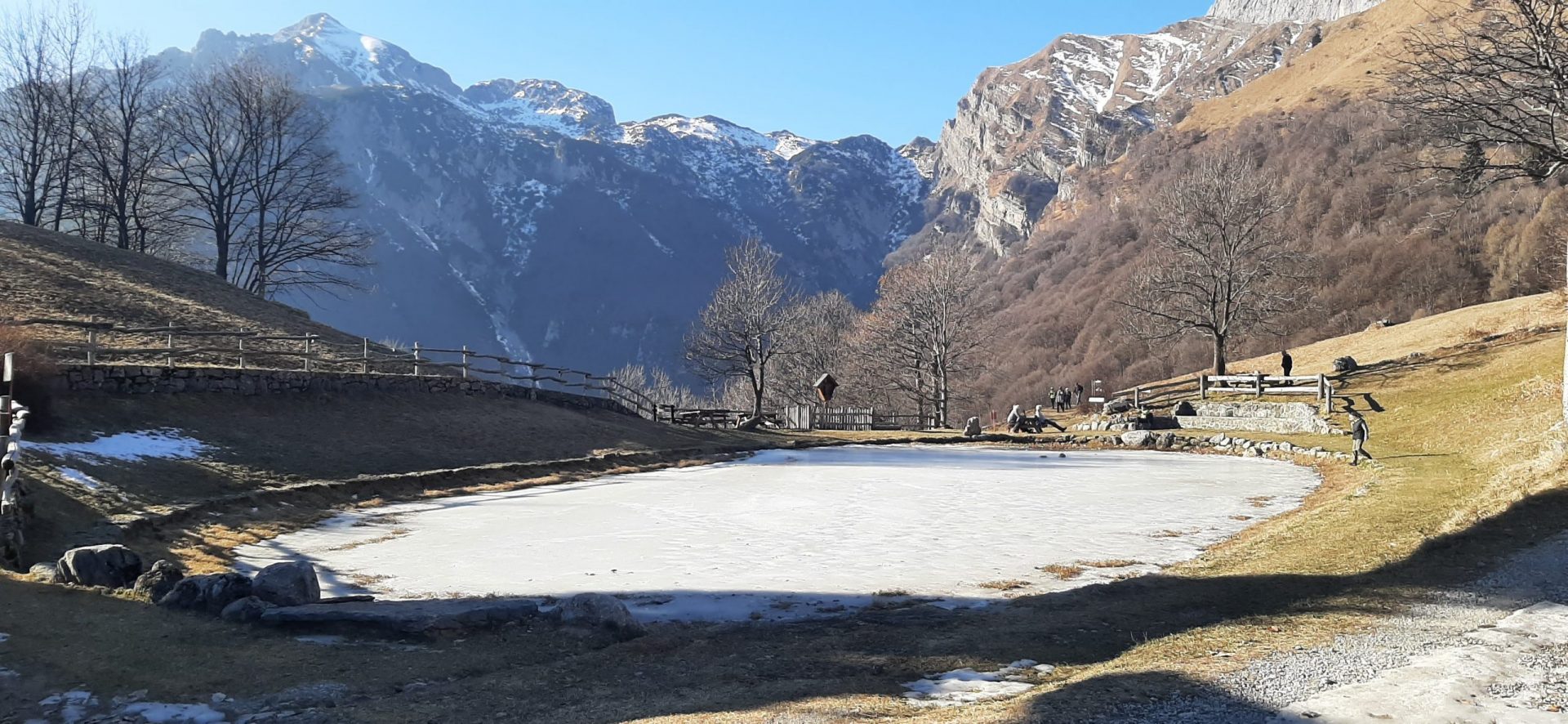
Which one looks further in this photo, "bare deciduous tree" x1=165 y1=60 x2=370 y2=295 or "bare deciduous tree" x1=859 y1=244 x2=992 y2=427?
"bare deciduous tree" x1=859 y1=244 x2=992 y2=427

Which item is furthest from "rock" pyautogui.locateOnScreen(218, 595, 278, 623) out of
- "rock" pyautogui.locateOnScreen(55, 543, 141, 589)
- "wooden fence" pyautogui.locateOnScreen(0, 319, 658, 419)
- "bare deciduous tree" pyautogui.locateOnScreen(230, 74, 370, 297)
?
"bare deciduous tree" pyautogui.locateOnScreen(230, 74, 370, 297)

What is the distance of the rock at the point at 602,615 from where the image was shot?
28.5 ft

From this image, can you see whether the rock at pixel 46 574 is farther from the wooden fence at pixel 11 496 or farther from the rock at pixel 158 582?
the wooden fence at pixel 11 496

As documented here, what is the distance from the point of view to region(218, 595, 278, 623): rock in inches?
348

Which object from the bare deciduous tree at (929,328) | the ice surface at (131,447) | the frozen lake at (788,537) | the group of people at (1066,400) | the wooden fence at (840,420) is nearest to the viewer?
the frozen lake at (788,537)

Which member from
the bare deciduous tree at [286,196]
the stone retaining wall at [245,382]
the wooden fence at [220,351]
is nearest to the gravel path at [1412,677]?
the stone retaining wall at [245,382]

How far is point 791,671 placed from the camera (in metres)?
7.31

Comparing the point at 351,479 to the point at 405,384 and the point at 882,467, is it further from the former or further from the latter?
the point at 882,467

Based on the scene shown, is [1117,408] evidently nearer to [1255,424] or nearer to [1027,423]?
[1027,423]

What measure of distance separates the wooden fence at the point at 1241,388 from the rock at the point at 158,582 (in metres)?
31.3

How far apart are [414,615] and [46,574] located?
4296 millimetres

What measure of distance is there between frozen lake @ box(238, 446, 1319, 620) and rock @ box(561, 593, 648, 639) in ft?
→ 3.25

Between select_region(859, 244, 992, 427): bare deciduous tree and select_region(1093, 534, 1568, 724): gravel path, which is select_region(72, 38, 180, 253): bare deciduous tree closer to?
select_region(859, 244, 992, 427): bare deciduous tree

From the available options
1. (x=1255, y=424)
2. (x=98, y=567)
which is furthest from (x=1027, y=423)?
(x=98, y=567)
